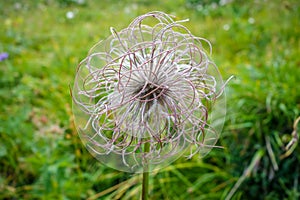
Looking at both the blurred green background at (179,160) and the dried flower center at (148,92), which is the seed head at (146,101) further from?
the blurred green background at (179,160)

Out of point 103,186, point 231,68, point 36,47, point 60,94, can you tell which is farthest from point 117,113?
point 36,47

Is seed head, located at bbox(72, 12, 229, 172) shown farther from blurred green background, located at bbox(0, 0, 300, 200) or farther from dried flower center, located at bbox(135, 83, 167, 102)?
blurred green background, located at bbox(0, 0, 300, 200)

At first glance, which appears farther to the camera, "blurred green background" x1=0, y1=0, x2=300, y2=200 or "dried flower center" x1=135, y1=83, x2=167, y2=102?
"blurred green background" x1=0, y1=0, x2=300, y2=200

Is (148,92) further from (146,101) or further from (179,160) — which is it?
(179,160)

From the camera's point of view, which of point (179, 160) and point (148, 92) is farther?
point (179, 160)

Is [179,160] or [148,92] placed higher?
[148,92]

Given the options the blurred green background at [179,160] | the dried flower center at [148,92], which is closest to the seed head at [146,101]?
the dried flower center at [148,92]

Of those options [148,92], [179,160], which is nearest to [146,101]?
[148,92]

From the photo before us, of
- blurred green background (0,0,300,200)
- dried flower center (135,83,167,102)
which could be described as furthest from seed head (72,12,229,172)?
blurred green background (0,0,300,200)
